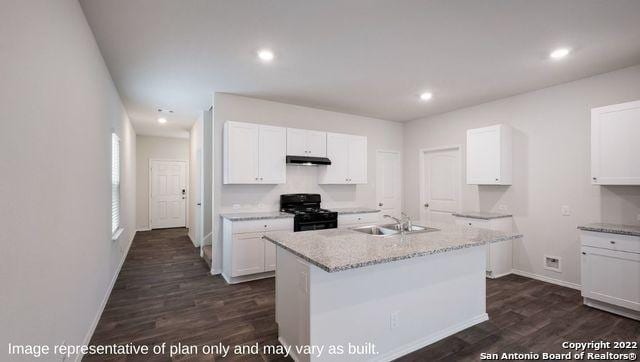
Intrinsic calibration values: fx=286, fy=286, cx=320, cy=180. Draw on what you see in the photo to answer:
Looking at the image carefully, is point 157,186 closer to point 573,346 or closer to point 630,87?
point 573,346

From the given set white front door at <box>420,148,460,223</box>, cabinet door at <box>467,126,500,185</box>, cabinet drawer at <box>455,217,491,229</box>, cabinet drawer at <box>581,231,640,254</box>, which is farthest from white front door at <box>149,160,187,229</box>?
cabinet drawer at <box>581,231,640,254</box>

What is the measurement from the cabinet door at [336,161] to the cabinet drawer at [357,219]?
0.68 metres

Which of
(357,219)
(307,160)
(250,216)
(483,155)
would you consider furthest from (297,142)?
(483,155)

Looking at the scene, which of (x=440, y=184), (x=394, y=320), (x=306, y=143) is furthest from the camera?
(x=440, y=184)

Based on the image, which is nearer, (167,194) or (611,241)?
(611,241)

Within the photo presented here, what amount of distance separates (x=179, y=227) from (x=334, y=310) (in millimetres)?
8007

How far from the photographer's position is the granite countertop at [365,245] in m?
1.82

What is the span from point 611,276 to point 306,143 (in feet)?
13.3

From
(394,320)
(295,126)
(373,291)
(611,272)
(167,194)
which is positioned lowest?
(394,320)

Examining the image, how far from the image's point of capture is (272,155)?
14.5 feet

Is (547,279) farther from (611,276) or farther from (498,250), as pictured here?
(611,276)

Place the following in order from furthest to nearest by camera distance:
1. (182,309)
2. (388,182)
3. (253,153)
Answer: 1. (388,182)
2. (253,153)
3. (182,309)

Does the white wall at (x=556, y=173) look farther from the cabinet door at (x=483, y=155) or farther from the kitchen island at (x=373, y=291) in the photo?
the kitchen island at (x=373, y=291)

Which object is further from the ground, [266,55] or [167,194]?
[266,55]
